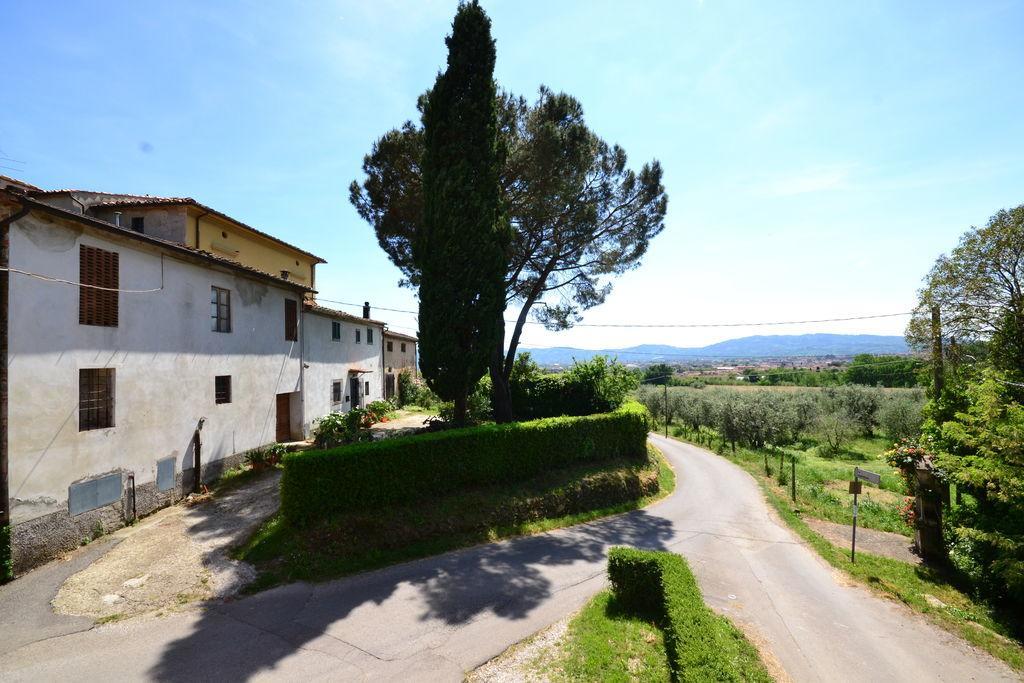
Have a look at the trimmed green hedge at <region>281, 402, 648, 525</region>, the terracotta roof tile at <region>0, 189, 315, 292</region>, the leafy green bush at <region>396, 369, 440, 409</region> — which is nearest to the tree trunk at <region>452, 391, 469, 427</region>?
the trimmed green hedge at <region>281, 402, 648, 525</region>

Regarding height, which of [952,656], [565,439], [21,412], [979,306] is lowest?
[952,656]

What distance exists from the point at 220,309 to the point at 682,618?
15596 mm

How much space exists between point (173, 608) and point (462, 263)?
10.9 metres

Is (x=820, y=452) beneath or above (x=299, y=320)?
beneath

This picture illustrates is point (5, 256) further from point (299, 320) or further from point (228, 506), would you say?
point (299, 320)

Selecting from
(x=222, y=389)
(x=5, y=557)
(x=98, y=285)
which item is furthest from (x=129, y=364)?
(x=5, y=557)

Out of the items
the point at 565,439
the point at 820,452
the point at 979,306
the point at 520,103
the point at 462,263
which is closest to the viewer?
the point at 462,263

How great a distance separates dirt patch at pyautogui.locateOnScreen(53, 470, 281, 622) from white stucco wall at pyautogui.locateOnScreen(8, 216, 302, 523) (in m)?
1.58

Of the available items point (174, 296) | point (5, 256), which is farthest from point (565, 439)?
point (5, 256)

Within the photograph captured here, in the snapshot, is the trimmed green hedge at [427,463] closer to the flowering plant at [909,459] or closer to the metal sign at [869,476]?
the metal sign at [869,476]

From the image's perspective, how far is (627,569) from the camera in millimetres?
8320

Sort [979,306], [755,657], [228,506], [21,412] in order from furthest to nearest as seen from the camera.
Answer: [979,306]
[228,506]
[21,412]
[755,657]

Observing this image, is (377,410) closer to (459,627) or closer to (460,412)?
(460,412)

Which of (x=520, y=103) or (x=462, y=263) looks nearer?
(x=462, y=263)
